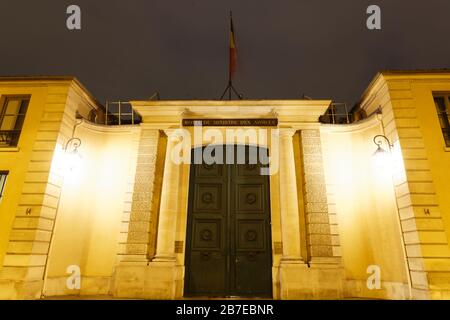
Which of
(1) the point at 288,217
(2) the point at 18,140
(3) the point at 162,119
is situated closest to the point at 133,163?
(3) the point at 162,119

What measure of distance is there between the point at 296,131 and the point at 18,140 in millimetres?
9308

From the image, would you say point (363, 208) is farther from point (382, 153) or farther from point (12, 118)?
point (12, 118)

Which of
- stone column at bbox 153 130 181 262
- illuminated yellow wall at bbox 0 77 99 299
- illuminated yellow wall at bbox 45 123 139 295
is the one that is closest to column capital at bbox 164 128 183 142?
stone column at bbox 153 130 181 262

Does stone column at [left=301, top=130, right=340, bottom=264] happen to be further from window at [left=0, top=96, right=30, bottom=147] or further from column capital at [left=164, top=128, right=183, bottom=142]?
window at [left=0, top=96, right=30, bottom=147]

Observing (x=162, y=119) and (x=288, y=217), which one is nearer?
(x=288, y=217)

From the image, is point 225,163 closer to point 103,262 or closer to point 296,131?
point 296,131

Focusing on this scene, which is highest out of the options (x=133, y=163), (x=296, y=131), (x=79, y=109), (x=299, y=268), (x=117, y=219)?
(x=79, y=109)

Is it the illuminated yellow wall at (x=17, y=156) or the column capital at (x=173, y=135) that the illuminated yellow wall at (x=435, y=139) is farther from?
the illuminated yellow wall at (x=17, y=156)

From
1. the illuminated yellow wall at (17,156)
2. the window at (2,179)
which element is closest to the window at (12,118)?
the illuminated yellow wall at (17,156)

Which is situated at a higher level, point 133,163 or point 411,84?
point 411,84

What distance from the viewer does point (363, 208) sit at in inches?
341

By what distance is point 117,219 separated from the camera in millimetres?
8969

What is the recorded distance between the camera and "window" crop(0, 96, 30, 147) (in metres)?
8.77
